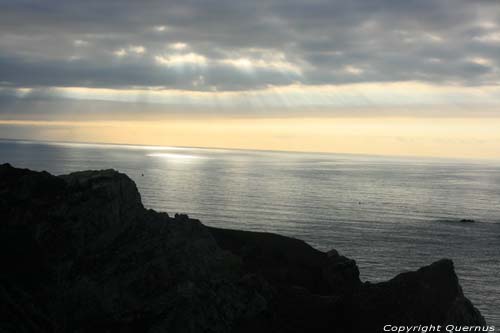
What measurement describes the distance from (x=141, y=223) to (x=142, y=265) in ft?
14.8

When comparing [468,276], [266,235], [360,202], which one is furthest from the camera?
[360,202]

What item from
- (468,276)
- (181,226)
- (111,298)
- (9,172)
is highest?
(9,172)

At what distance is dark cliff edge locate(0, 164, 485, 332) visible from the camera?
39906 millimetres

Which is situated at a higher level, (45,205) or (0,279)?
(45,205)

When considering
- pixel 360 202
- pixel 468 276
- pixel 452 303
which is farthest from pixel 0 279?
pixel 360 202

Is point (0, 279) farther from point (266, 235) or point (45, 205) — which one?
point (266, 235)

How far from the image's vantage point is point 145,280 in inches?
1634

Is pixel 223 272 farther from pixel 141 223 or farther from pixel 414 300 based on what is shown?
pixel 414 300

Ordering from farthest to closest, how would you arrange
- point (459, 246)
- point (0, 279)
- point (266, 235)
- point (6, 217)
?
1. point (459, 246)
2. point (266, 235)
3. point (6, 217)
4. point (0, 279)

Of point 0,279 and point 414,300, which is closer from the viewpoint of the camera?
point 0,279

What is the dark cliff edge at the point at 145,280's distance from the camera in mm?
39906

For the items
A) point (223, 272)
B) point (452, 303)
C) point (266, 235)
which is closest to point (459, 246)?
point (266, 235)

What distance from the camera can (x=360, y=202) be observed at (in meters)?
182

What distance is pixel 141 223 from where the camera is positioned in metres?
45.8
